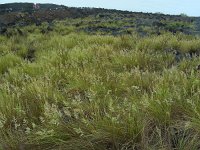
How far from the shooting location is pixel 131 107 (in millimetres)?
3881

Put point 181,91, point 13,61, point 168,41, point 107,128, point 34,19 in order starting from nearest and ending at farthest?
point 107,128 < point 181,91 < point 13,61 < point 168,41 < point 34,19

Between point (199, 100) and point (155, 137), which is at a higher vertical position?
point (199, 100)

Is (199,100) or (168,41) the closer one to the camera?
(199,100)

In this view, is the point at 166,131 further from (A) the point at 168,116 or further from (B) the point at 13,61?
(B) the point at 13,61

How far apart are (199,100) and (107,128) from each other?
2.91 feet

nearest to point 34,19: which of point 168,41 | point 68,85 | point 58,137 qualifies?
point 168,41

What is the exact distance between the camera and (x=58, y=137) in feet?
12.7

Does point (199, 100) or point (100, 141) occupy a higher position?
point (199, 100)

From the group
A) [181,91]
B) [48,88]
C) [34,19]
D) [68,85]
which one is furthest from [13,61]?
[34,19]

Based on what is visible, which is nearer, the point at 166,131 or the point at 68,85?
the point at 166,131

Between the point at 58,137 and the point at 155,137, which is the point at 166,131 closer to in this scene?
the point at 155,137

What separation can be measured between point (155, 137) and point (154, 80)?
134 centimetres

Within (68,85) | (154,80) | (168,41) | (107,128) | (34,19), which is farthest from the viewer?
(34,19)

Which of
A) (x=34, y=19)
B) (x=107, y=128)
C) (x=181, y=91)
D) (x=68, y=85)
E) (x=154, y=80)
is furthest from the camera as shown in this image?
(x=34, y=19)
